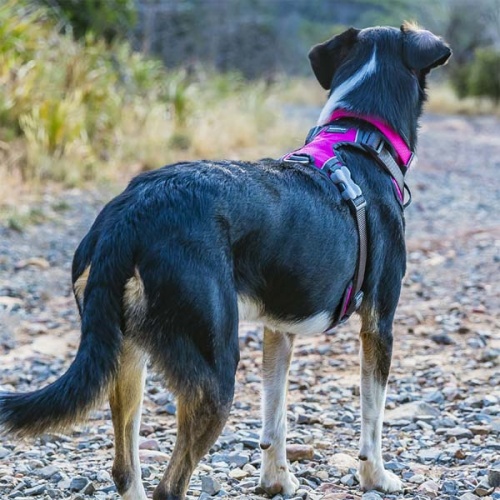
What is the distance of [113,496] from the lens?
144 inches

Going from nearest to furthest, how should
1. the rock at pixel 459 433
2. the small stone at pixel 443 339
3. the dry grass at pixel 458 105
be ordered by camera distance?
the rock at pixel 459 433, the small stone at pixel 443 339, the dry grass at pixel 458 105

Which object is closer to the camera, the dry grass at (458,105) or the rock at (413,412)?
the rock at (413,412)

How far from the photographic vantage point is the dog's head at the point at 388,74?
4.27 meters

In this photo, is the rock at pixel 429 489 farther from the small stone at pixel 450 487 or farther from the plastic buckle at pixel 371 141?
the plastic buckle at pixel 371 141

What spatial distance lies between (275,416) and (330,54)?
1836mm

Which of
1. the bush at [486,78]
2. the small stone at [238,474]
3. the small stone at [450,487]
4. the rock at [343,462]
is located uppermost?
the small stone at [450,487]

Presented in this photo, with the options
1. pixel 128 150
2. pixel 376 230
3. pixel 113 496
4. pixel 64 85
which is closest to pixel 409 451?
pixel 376 230

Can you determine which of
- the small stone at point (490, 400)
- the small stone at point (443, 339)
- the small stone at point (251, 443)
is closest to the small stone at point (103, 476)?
the small stone at point (251, 443)

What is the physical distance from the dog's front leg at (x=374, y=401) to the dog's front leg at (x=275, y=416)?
1.05ft

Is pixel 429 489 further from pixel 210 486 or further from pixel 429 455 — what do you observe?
pixel 210 486

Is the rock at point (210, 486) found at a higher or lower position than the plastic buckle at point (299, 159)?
lower

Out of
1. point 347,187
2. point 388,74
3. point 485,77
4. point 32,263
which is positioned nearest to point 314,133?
point 388,74

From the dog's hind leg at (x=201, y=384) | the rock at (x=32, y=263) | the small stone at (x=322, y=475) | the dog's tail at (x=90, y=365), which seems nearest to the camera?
the dog's tail at (x=90, y=365)

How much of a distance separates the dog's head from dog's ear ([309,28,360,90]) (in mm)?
22
